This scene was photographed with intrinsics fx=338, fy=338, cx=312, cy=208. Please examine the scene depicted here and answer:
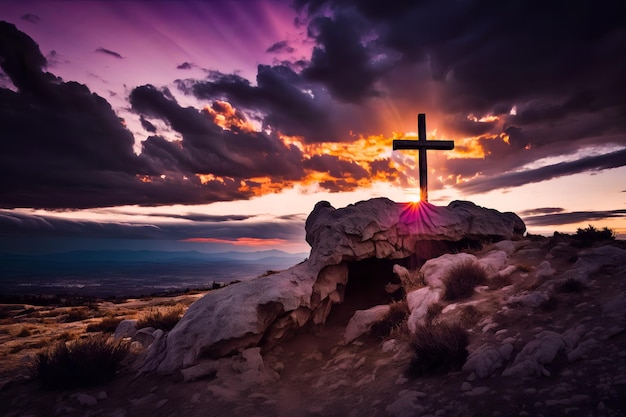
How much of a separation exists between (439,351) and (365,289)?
348 inches

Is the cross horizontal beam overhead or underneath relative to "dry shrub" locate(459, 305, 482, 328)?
overhead

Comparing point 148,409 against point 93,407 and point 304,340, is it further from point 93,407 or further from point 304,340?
point 304,340

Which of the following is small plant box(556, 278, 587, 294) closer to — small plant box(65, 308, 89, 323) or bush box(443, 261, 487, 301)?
bush box(443, 261, 487, 301)

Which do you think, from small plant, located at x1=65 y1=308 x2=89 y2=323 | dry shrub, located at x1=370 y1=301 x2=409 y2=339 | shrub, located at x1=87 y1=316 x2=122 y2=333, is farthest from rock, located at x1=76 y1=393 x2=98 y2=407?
Answer: small plant, located at x1=65 y1=308 x2=89 y2=323

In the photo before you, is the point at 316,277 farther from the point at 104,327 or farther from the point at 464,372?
the point at 104,327

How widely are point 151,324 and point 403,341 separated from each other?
10130 mm

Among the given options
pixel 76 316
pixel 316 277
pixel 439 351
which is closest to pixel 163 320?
pixel 316 277

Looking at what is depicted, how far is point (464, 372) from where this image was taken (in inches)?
248

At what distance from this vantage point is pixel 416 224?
15.5 meters

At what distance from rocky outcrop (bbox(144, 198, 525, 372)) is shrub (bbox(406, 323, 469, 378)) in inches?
191

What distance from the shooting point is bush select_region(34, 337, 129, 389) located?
8.79 m

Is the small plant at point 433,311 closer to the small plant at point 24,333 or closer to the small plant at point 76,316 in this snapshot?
the small plant at point 24,333

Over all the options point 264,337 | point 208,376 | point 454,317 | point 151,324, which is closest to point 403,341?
point 454,317

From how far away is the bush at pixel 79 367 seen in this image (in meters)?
8.79
